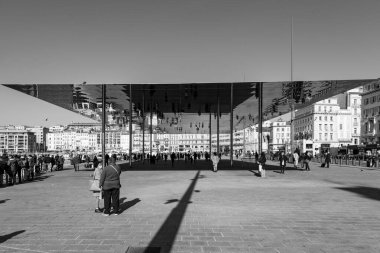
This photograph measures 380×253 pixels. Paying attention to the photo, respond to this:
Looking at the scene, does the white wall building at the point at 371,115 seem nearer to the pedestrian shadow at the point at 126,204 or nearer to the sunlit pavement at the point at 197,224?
the sunlit pavement at the point at 197,224

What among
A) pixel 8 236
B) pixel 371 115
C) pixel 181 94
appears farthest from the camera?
pixel 371 115

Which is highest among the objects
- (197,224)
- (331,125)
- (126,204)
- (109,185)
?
(331,125)

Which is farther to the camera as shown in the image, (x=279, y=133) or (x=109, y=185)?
(x=279, y=133)

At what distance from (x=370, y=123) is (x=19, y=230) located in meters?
82.4

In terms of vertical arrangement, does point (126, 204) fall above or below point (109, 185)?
below

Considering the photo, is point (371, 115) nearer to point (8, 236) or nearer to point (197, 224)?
point (197, 224)

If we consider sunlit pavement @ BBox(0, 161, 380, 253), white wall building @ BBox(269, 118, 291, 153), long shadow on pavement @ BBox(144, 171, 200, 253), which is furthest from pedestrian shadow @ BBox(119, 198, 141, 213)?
white wall building @ BBox(269, 118, 291, 153)

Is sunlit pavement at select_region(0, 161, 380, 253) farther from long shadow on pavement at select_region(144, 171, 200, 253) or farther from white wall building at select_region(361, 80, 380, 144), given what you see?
white wall building at select_region(361, 80, 380, 144)

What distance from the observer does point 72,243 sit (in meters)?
6.48

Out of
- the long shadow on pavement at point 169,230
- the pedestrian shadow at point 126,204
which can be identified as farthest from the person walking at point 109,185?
the long shadow on pavement at point 169,230

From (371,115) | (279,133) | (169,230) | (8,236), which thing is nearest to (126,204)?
(169,230)

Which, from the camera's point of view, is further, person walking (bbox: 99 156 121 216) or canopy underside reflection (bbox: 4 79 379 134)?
canopy underside reflection (bbox: 4 79 379 134)

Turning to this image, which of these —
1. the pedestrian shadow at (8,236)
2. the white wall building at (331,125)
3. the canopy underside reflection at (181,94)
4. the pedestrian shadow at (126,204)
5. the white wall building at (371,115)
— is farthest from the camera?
the white wall building at (331,125)

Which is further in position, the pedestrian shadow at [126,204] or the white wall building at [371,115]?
the white wall building at [371,115]
